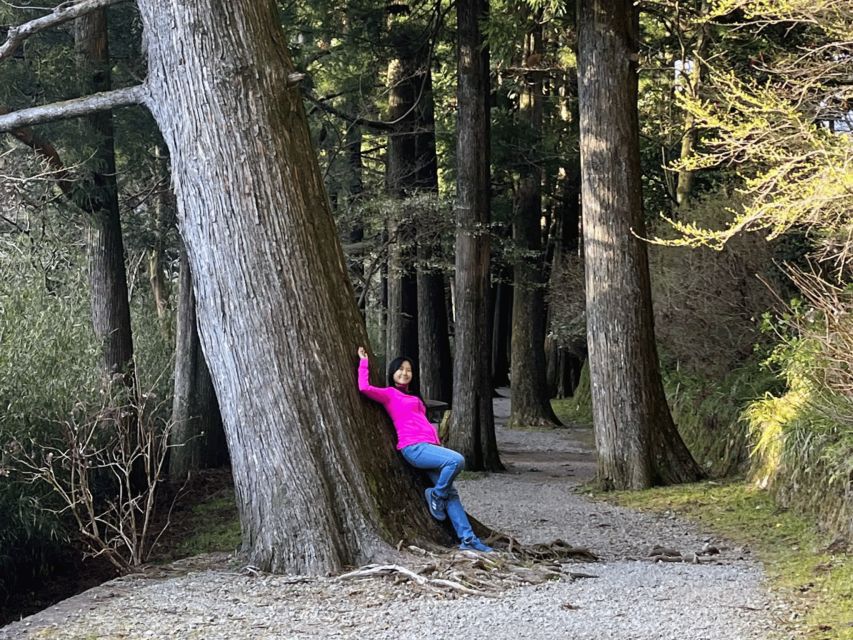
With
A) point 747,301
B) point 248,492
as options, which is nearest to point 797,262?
point 747,301

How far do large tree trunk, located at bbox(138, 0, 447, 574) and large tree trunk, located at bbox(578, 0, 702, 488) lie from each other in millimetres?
5201

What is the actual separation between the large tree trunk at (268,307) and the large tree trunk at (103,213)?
6.71m

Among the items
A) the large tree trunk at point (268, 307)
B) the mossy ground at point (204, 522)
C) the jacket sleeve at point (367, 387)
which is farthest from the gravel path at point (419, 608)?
the mossy ground at point (204, 522)

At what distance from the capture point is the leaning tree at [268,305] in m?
7.14

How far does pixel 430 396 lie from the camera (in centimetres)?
1925

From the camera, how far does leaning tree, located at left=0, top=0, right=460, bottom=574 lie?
7145 millimetres

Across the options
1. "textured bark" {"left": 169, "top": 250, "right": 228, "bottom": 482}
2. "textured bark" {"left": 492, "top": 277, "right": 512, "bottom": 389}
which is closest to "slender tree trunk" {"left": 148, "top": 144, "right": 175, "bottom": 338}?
"textured bark" {"left": 169, "top": 250, "right": 228, "bottom": 482}

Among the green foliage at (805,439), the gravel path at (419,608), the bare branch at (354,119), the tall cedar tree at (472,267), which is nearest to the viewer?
the gravel path at (419,608)

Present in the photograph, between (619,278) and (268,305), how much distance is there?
600cm

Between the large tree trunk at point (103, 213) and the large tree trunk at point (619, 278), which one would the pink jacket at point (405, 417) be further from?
the large tree trunk at point (103, 213)

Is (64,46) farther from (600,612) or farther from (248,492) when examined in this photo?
(600,612)

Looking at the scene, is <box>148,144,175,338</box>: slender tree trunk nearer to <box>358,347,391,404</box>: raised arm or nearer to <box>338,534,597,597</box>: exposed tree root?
<box>358,347,391,404</box>: raised arm

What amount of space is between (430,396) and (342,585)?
12.5 meters

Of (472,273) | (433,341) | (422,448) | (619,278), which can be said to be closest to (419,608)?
(422,448)
